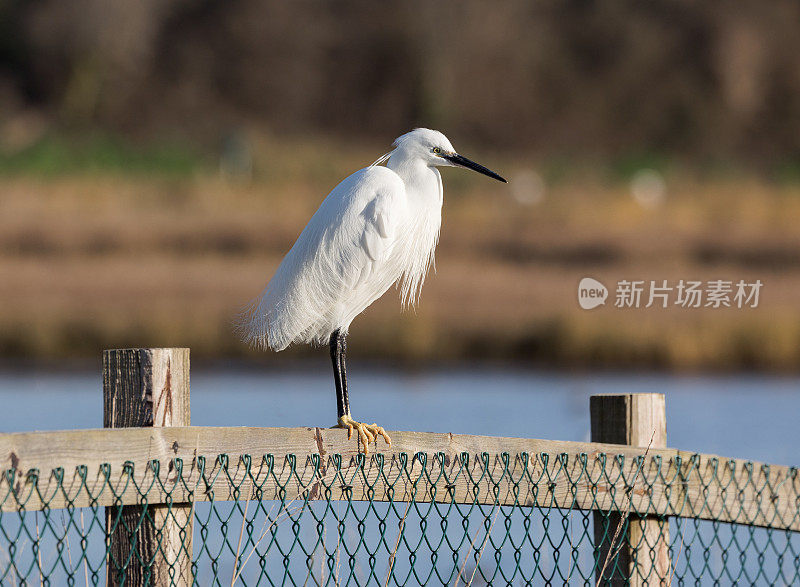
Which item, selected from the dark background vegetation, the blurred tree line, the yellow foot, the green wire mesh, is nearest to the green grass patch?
the dark background vegetation

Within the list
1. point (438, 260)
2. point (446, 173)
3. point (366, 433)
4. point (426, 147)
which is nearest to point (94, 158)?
point (446, 173)

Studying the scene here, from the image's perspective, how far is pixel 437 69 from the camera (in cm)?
2850

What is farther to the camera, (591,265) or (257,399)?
(591,265)

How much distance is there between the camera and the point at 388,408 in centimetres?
1018

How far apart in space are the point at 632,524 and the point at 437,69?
2591cm

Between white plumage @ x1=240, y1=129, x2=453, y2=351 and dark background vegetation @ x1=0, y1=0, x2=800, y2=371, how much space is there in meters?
7.99

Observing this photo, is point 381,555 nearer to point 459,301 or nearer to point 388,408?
point 388,408

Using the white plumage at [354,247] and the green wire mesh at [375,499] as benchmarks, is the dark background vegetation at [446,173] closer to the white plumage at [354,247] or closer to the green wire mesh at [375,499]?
the white plumage at [354,247]

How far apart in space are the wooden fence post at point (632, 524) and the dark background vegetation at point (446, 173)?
8806 mm

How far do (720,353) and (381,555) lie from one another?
6.74 metres

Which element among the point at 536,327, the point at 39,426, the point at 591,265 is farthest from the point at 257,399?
the point at 591,265

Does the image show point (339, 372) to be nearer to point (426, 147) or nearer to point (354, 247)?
point (354, 247)

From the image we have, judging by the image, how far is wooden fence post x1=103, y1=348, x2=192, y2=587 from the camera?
102 inches

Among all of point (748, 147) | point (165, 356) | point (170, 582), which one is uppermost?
point (748, 147)
